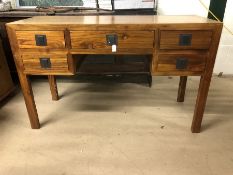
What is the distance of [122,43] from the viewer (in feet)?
3.76

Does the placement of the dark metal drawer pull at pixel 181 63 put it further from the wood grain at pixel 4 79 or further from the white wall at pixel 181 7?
the wood grain at pixel 4 79

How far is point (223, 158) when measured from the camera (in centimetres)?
117

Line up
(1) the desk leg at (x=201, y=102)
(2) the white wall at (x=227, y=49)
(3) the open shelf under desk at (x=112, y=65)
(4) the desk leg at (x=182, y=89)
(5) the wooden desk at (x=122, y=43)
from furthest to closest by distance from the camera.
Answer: (2) the white wall at (x=227, y=49)
(4) the desk leg at (x=182, y=89)
(3) the open shelf under desk at (x=112, y=65)
(1) the desk leg at (x=201, y=102)
(5) the wooden desk at (x=122, y=43)

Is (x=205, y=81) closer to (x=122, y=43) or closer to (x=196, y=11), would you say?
(x=122, y=43)

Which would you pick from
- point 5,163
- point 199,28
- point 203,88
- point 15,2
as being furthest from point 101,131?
point 15,2

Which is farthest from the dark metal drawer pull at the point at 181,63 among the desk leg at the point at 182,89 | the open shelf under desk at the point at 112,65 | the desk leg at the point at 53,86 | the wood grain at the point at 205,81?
the desk leg at the point at 53,86

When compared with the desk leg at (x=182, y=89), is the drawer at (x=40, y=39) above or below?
above

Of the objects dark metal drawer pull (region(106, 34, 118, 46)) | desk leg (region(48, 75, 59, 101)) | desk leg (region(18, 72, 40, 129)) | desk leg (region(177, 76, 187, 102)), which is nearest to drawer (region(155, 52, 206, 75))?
dark metal drawer pull (region(106, 34, 118, 46))

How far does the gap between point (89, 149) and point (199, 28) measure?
911 millimetres

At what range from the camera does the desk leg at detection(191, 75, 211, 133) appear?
1.22 metres

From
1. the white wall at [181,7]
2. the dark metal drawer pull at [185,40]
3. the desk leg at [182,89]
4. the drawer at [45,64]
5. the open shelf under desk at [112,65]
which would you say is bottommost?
the desk leg at [182,89]

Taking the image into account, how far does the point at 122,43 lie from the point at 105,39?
10cm

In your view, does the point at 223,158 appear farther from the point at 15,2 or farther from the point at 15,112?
the point at 15,2

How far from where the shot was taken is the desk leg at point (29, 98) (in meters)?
1.27
